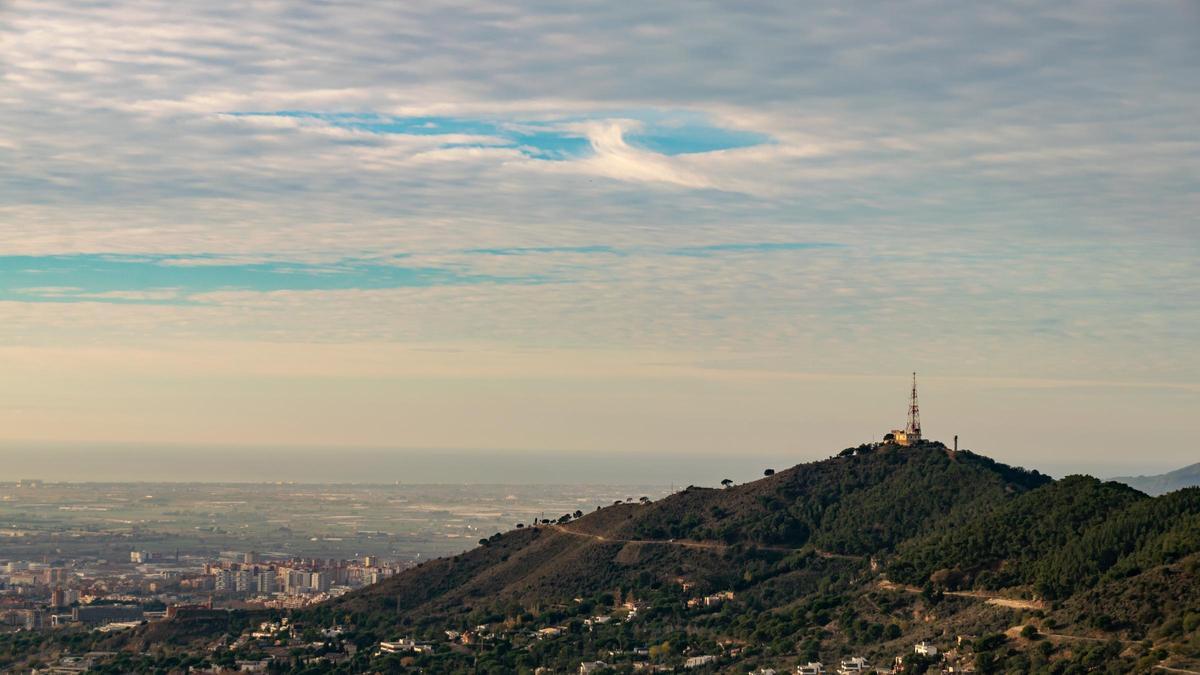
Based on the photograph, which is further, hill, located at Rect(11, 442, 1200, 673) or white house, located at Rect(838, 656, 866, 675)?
white house, located at Rect(838, 656, 866, 675)

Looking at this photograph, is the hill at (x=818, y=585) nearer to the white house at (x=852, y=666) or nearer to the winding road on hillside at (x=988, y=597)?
the winding road on hillside at (x=988, y=597)

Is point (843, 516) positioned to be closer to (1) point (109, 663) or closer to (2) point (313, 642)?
(2) point (313, 642)

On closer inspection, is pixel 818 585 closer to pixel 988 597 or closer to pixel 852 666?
pixel 988 597

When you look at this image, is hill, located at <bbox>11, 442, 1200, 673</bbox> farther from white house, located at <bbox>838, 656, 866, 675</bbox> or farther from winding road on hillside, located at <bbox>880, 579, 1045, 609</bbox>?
white house, located at <bbox>838, 656, 866, 675</bbox>

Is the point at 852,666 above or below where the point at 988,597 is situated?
below

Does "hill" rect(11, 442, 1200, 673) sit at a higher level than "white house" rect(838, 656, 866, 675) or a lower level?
higher

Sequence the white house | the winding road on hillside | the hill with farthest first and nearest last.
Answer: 1. the winding road on hillside
2. the white house
3. the hill

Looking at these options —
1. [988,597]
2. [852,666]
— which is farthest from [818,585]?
[852,666]

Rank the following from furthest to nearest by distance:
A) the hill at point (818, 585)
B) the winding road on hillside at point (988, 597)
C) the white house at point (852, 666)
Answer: the winding road on hillside at point (988, 597) → the white house at point (852, 666) → the hill at point (818, 585)

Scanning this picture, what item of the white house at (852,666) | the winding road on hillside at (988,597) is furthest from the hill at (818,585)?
the white house at (852,666)

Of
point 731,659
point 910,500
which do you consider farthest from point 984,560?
point 910,500

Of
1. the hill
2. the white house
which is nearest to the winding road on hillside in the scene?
the hill
